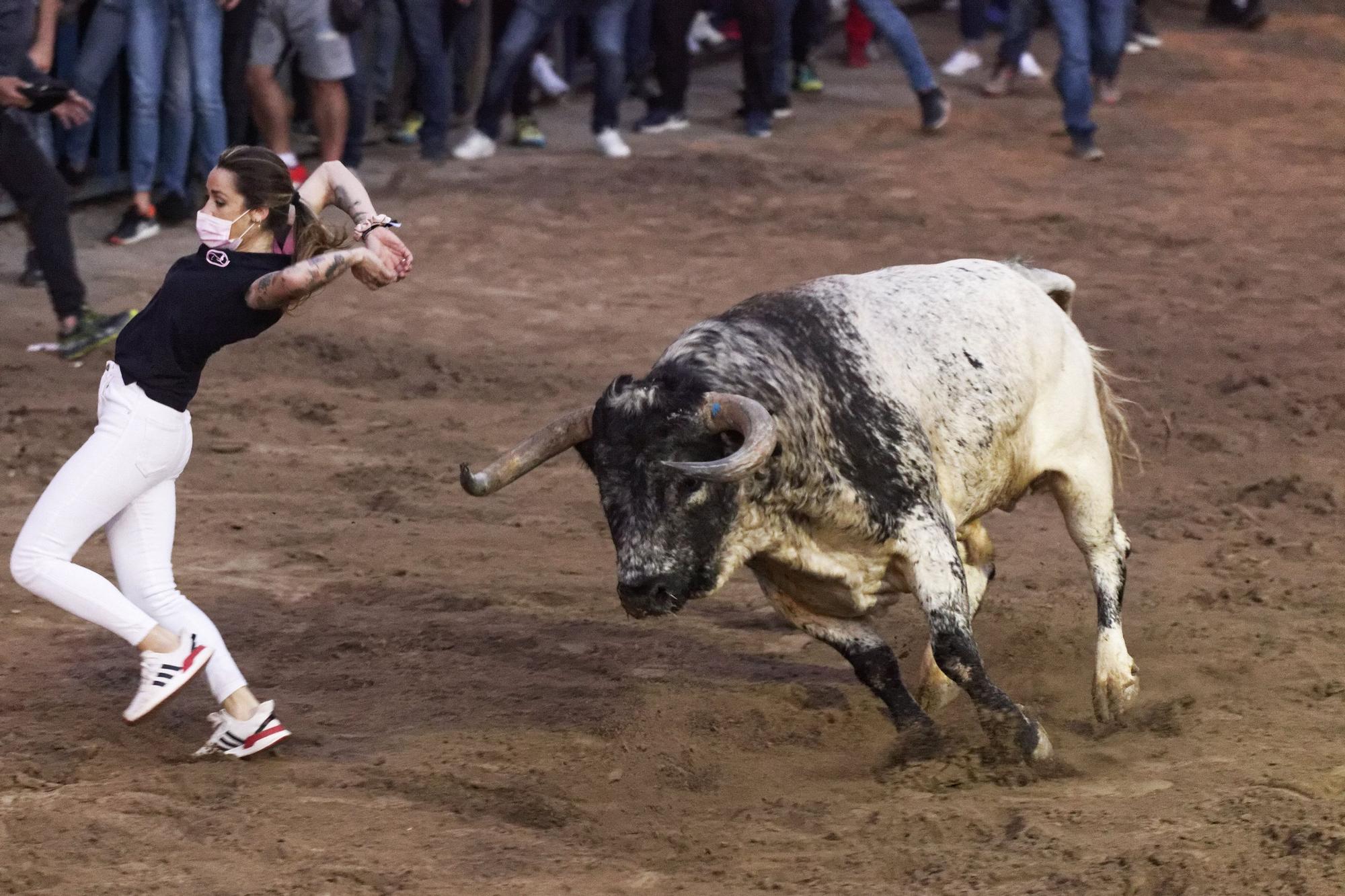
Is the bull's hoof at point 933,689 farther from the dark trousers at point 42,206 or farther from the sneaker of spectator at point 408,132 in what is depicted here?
the sneaker of spectator at point 408,132

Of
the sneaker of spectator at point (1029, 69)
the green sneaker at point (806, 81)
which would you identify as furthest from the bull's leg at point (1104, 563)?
the sneaker of spectator at point (1029, 69)

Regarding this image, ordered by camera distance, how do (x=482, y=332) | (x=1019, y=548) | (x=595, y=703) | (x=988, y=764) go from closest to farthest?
(x=988, y=764), (x=595, y=703), (x=1019, y=548), (x=482, y=332)

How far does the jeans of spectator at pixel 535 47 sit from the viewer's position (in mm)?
12891

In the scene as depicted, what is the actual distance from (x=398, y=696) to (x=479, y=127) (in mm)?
8410

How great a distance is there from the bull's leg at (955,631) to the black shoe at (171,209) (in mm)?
7473

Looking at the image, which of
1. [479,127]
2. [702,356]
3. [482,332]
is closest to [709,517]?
[702,356]

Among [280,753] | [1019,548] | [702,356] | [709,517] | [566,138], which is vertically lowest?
[566,138]

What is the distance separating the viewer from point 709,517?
480cm

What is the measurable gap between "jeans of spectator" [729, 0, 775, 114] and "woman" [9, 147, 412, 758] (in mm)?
9559

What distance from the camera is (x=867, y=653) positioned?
17.6ft

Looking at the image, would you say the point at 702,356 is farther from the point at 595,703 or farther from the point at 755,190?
the point at 755,190

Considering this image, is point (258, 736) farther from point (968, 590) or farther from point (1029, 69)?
point (1029, 69)

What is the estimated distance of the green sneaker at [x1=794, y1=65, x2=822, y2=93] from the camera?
16.1 meters

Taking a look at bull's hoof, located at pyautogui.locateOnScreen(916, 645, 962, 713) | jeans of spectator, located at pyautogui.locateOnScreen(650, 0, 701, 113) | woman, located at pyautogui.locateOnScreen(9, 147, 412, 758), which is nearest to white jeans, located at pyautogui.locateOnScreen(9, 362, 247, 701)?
woman, located at pyautogui.locateOnScreen(9, 147, 412, 758)
